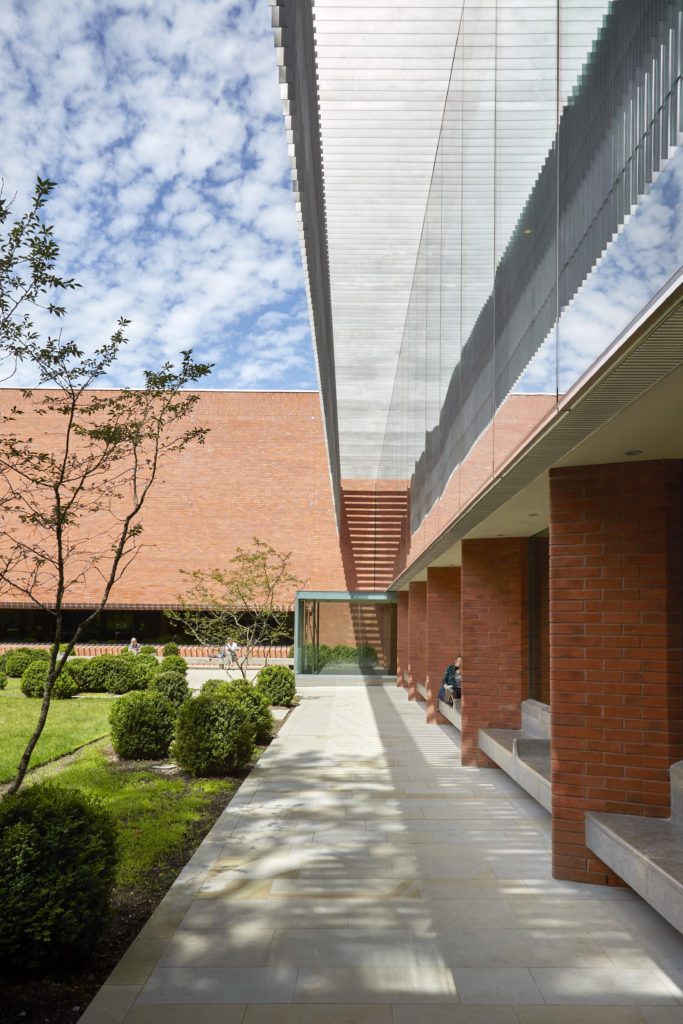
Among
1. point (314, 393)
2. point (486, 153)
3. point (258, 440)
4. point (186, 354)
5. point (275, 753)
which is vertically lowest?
point (275, 753)

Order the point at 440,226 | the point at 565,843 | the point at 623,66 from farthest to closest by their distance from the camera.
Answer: the point at 440,226 < the point at 565,843 < the point at 623,66

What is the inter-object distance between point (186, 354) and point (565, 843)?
533 cm

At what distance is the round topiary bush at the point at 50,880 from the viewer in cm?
434

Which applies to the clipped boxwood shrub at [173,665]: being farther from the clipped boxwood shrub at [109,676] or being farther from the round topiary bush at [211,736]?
the round topiary bush at [211,736]

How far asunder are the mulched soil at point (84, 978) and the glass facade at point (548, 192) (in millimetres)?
4101

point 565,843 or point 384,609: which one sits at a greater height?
point 384,609

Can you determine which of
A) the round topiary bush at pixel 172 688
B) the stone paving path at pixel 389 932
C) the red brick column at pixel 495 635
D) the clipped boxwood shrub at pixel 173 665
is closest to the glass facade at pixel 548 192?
the red brick column at pixel 495 635

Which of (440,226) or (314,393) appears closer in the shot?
(440,226)

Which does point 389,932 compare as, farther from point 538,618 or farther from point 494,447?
point 538,618

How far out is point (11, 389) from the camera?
4000cm

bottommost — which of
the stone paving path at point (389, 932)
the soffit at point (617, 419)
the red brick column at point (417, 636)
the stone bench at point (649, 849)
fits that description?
the stone paving path at point (389, 932)

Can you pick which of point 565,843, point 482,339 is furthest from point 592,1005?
point 482,339

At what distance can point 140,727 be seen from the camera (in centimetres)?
1176

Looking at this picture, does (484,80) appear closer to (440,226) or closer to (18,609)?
(440,226)
